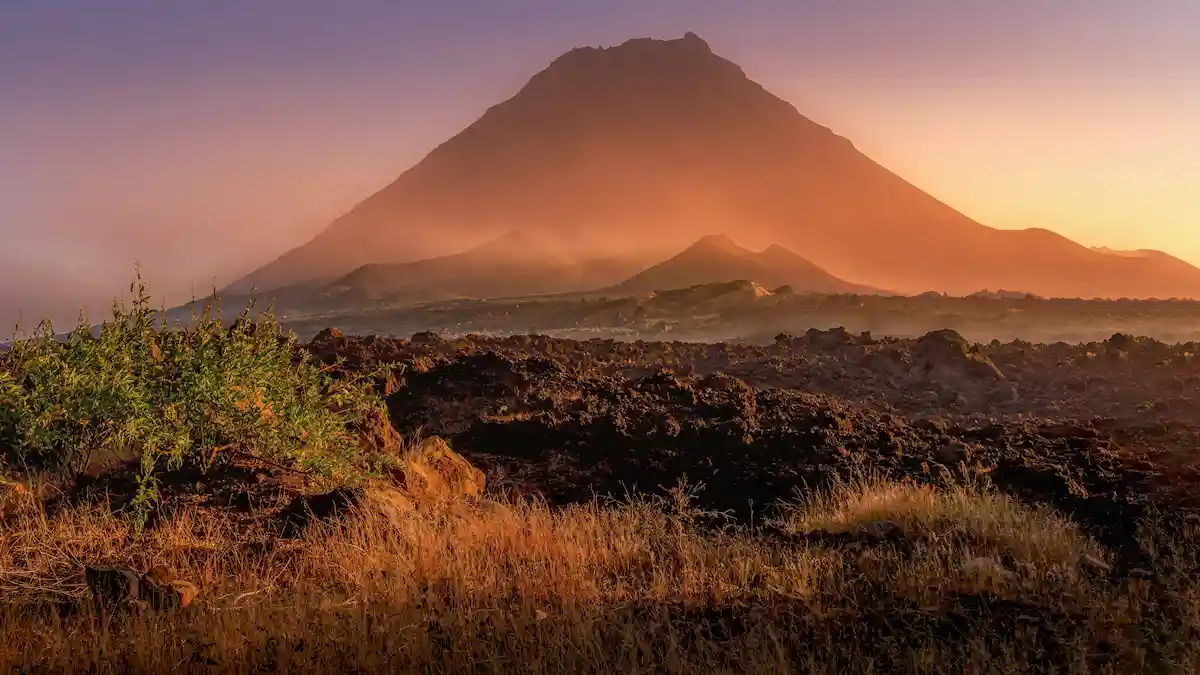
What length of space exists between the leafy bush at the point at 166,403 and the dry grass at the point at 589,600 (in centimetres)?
108

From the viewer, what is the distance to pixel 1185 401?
16.6 m

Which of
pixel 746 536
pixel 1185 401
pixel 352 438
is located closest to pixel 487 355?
pixel 352 438

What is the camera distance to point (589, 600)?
19.0ft

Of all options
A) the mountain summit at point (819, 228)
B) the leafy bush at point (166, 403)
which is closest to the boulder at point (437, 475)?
the leafy bush at point (166, 403)

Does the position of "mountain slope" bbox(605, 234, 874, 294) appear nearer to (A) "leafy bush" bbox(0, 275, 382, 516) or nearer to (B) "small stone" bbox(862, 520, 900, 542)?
(A) "leafy bush" bbox(0, 275, 382, 516)

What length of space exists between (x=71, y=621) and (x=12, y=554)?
1.24 metres

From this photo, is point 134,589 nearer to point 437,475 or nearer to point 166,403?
point 166,403

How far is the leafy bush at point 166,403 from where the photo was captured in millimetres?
8117

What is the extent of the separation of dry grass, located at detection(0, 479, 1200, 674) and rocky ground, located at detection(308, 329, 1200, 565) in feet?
5.37

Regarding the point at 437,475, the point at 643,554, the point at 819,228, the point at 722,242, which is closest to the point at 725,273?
the point at 722,242

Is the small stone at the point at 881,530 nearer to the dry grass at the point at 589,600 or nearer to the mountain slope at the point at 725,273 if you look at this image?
the dry grass at the point at 589,600

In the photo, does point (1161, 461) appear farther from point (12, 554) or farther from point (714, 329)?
point (714, 329)

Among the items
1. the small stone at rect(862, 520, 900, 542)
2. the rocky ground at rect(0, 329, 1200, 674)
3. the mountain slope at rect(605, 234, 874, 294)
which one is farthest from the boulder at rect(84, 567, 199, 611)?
the mountain slope at rect(605, 234, 874, 294)

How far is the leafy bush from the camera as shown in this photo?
26.6ft
